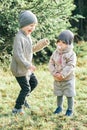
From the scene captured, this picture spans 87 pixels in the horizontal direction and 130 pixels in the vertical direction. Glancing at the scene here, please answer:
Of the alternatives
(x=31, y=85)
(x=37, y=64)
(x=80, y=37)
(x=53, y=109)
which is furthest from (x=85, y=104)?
(x=80, y=37)

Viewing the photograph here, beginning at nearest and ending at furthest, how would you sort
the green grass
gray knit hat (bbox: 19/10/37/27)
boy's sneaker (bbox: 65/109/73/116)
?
the green grass → gray knit hat (bbox: 19/10/37/27) → boy's sneaker (bbox: 65/109/73/116)

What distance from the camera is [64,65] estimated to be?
611 centimetres

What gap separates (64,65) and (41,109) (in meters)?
1.13

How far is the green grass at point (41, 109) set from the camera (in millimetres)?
5938

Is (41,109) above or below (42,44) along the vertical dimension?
below

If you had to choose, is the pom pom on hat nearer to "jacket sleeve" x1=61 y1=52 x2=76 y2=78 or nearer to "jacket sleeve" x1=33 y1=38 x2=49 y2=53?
"jacket sleeve" x1=33 y1=38 x2=49 y2=53

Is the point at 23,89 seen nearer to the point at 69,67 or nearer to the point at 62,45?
the point at 69,67

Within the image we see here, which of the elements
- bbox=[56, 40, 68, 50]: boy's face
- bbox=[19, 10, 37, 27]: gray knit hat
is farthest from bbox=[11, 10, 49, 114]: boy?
bbox=[56, 40, 68, 50]: boy's face

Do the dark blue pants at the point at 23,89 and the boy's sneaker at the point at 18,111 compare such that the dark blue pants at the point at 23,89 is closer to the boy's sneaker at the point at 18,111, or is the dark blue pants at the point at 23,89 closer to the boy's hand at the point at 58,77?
the boy's sneaker at the point at 18,111

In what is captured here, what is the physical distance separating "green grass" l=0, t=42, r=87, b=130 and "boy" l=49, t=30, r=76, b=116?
37 centimetres

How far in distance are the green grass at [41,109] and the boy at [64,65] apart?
0.37m

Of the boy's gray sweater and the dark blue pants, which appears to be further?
the dark blue pants

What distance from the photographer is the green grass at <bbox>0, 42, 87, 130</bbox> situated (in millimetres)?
5938

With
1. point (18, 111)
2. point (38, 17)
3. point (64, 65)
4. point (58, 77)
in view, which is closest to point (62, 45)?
point (64, 65)
